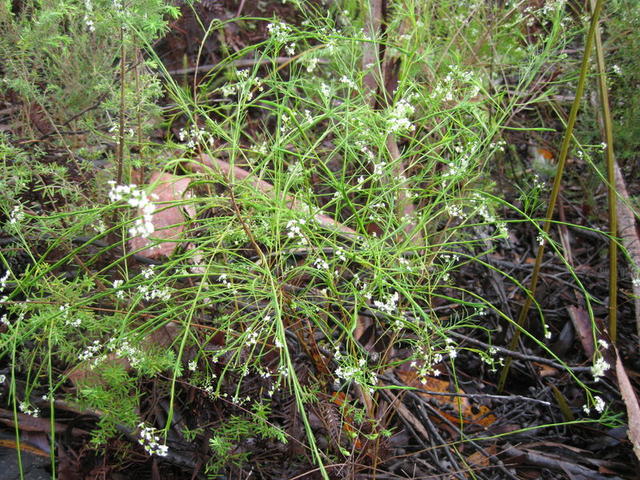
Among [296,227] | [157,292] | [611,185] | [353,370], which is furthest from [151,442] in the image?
[611,185]

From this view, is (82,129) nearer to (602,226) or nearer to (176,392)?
(176,392)

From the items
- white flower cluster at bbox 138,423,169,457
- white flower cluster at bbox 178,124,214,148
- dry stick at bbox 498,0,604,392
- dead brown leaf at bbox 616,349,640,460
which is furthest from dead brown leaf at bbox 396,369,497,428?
white flower cluster at bbox 178,124,214,148

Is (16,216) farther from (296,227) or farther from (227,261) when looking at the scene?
(296,227)

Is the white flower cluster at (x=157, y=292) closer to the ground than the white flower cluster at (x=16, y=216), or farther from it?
closer to the ground

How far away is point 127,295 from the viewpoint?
163 centimetres

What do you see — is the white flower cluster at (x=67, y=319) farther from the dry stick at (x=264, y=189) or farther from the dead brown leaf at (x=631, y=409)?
the dead brown leaf at (x=631, y=409)

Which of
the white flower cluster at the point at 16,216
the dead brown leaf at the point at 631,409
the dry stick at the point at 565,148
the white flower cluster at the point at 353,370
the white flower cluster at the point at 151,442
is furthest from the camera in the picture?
the dead brown leaf at the point at 631,409

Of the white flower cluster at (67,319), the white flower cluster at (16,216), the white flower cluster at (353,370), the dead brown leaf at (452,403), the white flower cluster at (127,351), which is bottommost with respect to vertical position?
the dead brown leaf at (452,403)

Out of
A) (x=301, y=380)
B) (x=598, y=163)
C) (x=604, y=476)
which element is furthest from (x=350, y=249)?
(x=598, y=163)

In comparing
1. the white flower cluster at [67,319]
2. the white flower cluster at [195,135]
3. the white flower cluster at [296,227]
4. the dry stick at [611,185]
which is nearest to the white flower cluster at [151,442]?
the white flower cluster at [67,319]

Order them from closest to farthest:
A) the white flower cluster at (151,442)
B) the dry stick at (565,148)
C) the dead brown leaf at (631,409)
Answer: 1. the white flower cluster at (151,442)
2. the dry stick at (565,148)
3. the dead brown leaf at (631,409)

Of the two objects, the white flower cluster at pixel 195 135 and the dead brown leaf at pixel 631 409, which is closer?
the white flower cluster at pixel 195 135

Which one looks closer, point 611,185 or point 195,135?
point 195,135

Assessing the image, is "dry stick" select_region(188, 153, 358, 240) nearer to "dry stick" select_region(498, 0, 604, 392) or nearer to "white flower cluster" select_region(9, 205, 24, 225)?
"white flower cluster" select_region(9, 205, 24, 225)
